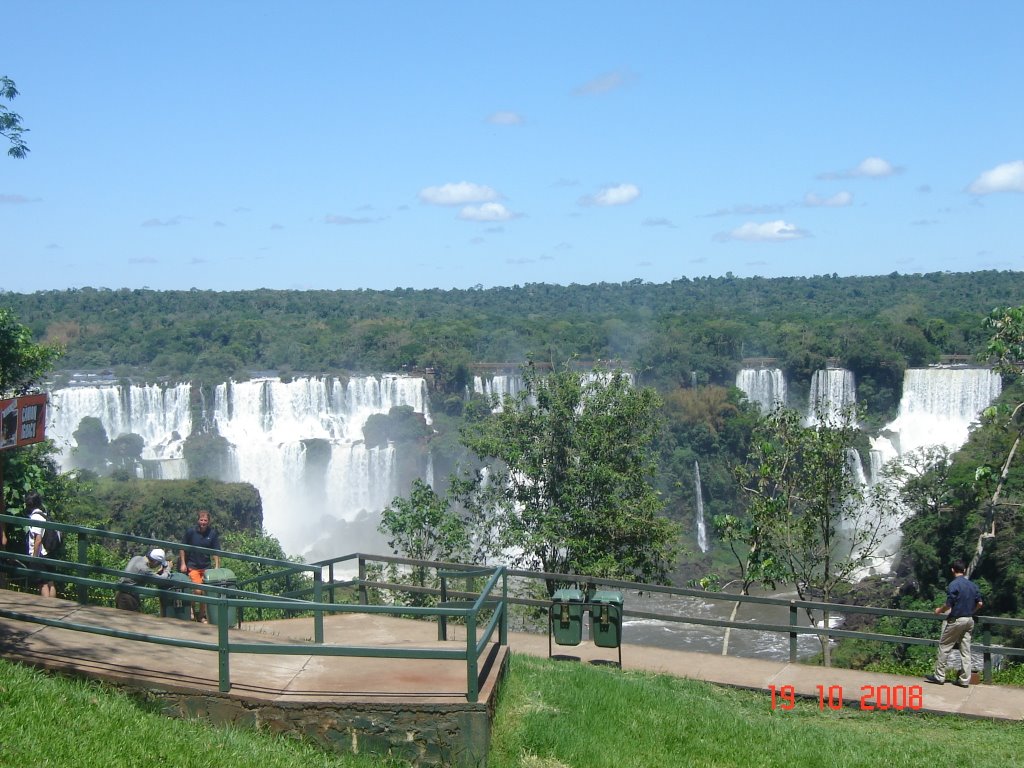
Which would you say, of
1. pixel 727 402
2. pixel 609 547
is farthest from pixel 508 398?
pixel 727 402

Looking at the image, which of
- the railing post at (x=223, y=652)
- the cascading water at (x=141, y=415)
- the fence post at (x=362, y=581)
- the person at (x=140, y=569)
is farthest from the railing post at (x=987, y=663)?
the cascading water at (x=141, y=415)

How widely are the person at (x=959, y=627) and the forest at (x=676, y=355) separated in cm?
1476

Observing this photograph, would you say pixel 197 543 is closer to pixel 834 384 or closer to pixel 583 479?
pixel 583 479

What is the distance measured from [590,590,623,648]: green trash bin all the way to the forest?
15944mm

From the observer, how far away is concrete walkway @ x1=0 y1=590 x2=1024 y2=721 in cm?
648

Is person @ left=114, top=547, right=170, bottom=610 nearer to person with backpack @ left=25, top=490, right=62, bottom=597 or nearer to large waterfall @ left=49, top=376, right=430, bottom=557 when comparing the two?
person with backpack @ left=25, top=490, right=62, bottom=597

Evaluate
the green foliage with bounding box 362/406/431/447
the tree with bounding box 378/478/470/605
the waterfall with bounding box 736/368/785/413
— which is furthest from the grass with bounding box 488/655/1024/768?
the waterfall with bounding box 736/368/785/413

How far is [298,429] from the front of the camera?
62000mm

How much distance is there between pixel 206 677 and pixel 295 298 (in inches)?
5064

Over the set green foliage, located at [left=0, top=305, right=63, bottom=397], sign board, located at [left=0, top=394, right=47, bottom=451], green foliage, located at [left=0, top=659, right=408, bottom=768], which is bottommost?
green foliage, located at [left=0, top=659, right=408, bottom=768]

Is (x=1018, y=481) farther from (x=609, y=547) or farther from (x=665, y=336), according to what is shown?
(x=665, y=336)
